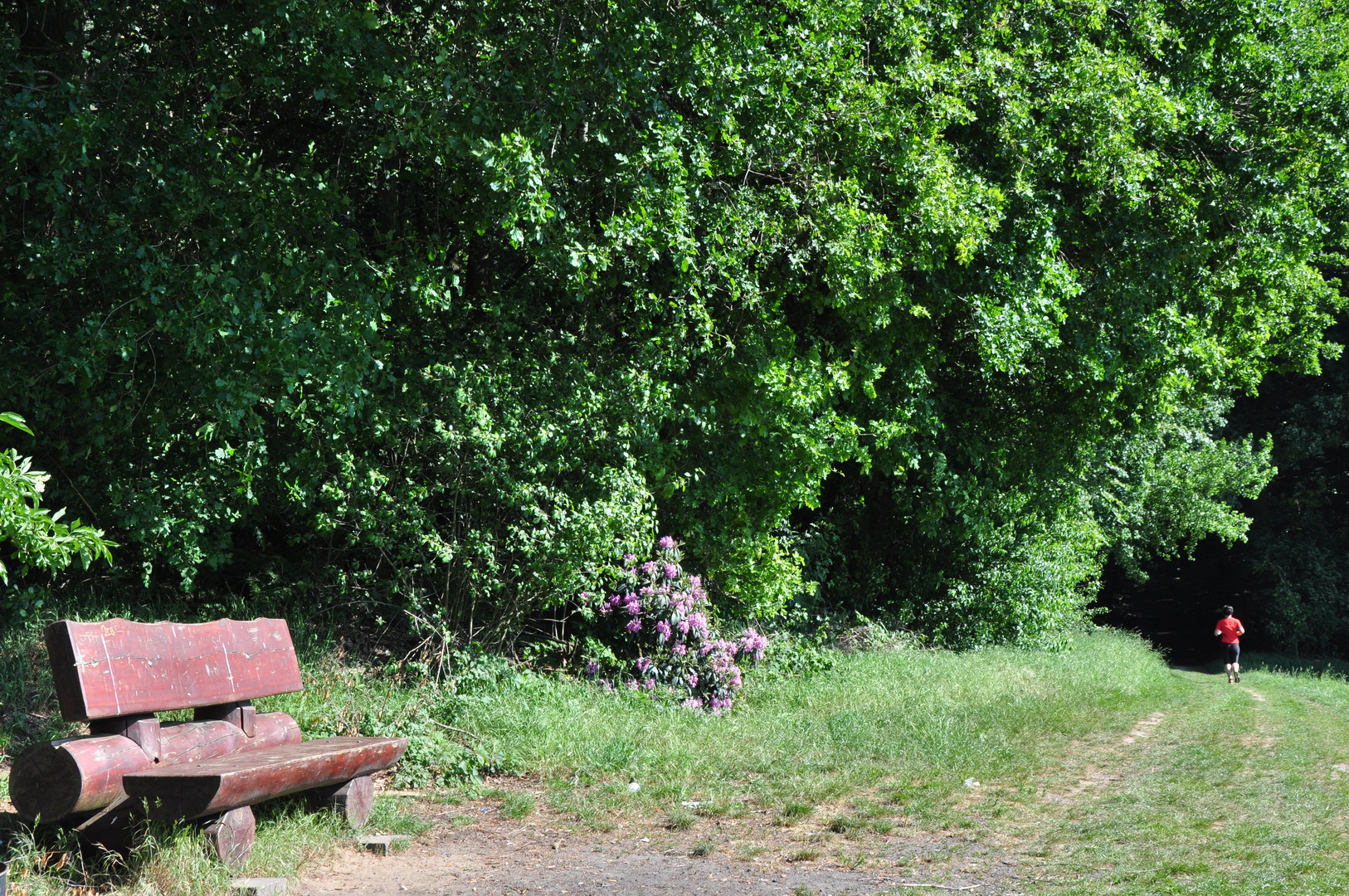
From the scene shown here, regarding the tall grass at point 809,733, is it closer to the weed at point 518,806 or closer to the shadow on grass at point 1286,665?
the weed at point 518,806

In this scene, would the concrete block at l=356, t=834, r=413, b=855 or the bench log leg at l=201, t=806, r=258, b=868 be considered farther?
the concrete block at l=356, t=834, r=413, b=855

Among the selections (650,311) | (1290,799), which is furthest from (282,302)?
(1290,799)

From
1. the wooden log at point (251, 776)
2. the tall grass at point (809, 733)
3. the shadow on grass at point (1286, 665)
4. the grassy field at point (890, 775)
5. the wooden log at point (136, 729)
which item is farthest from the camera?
the shadow on grass at point (1286, 665)

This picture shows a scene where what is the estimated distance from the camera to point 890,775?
7.34 m

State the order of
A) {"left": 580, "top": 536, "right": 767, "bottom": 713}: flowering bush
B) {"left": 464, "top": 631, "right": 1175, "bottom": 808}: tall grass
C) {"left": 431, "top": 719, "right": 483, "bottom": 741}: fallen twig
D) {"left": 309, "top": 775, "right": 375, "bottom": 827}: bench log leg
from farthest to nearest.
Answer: {"left": 580, "top": 536, "right": 767, "bottom": 713}: flowering bush < {"left": 431, "top": 719, "right": 483, "bottom": 741}: fallen twig < {"left": 464, "top": 631, "right": 1175, "bottom": 808}: tall grass < {"left": 309, "top": 775, "right": 375, "bottom": 827}: bench log leg

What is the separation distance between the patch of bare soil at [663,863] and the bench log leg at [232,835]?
317 millimetres

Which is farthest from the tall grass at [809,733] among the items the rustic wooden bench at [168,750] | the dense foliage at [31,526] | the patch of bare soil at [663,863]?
the dense foliage at [31,526]

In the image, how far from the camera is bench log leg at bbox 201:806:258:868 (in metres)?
4.57

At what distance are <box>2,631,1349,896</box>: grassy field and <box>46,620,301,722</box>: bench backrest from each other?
62 cm

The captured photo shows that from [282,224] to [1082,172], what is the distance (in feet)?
30.9

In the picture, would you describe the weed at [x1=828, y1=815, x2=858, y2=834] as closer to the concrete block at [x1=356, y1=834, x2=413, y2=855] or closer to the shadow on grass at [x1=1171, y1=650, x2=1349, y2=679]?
the concrete block at [x1=356, y1=834, x2=413, y2=855]

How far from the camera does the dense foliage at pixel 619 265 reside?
284 inches

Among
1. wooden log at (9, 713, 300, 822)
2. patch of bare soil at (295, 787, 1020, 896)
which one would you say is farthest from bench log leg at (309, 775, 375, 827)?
wooden log at (9, 713, 300, 822)

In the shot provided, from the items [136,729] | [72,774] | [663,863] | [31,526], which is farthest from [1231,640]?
[31,526]
